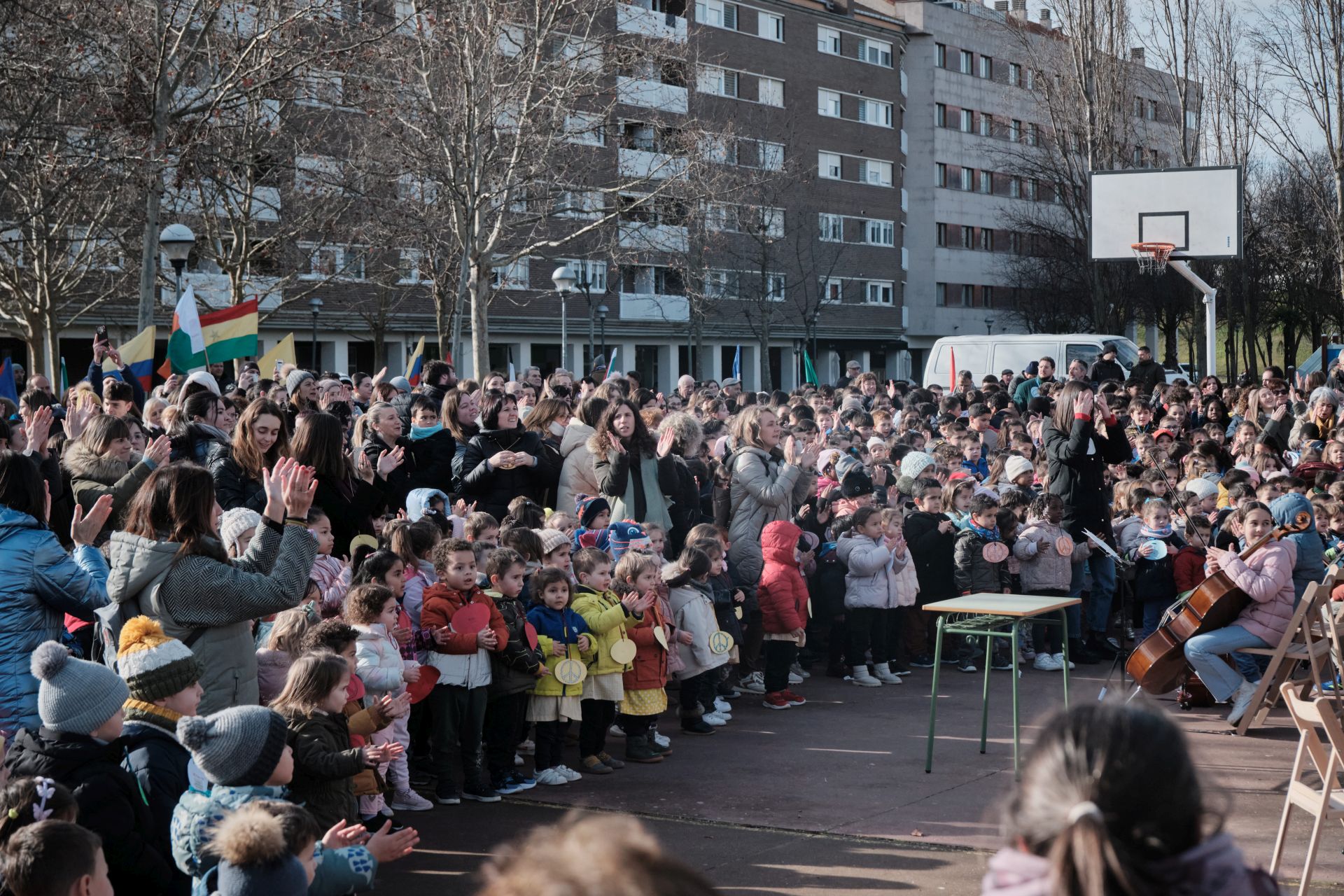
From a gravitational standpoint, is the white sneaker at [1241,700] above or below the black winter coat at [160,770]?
below

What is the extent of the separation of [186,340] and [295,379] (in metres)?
2.61

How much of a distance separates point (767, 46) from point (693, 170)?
3117cm

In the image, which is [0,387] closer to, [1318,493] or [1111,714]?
[1318,493]

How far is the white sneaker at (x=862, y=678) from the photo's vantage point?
35.7ft

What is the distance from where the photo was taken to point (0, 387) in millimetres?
13758

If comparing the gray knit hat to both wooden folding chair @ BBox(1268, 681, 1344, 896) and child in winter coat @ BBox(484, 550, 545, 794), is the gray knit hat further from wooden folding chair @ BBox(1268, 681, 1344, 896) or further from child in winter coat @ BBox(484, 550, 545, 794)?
wooden folding chair @ BBox(1268, 681, 1344, 896)

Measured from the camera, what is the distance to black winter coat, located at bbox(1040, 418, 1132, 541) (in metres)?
11.8

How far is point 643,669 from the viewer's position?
8.51 meters

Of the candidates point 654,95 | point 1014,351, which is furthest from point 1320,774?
point 654,95

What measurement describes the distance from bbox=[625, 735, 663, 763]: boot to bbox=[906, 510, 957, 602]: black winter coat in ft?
12.7

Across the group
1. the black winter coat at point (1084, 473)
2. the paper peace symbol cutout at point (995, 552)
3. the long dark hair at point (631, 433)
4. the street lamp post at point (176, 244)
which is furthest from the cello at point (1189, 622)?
the street lamp post at point (176, 244)

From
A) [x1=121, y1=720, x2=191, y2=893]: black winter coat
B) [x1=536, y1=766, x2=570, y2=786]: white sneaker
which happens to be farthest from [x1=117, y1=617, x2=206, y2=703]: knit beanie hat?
[x1=536, y1=766, x2=570, y2=786]: white sneaker

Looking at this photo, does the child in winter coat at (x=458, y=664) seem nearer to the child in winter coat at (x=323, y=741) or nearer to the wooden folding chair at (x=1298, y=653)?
the child in winter coat at (x=323, y=741)

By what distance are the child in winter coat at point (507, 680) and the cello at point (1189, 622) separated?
12.8 ft
